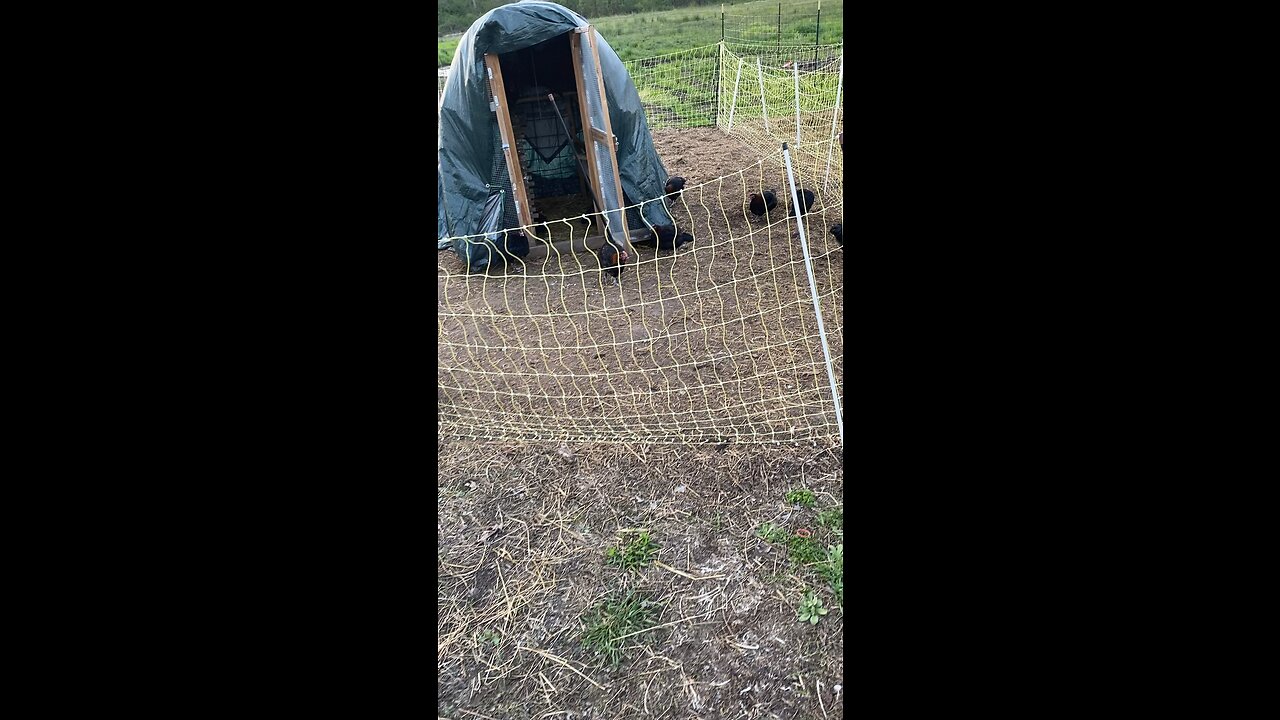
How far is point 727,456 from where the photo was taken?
116 inches

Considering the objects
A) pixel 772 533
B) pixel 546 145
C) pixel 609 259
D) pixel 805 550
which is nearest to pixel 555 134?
pixel 546 145

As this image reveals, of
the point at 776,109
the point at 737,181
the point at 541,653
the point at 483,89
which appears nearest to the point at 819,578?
the point at 541,653

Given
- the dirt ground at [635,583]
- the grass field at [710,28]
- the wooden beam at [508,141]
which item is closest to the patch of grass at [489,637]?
the dirt ground at [635,583]

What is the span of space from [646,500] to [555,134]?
4559 mm

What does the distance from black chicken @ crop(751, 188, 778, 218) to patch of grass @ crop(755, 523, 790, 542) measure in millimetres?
3663

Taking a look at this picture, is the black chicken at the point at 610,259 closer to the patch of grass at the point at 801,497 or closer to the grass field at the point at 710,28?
the patch of grass at the point at 801,497

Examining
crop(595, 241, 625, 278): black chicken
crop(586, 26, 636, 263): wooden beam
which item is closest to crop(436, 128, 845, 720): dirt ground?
crop(595, 241, 625, 278): black chicken

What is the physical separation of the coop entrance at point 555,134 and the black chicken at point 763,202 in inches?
47.1

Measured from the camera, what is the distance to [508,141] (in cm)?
519

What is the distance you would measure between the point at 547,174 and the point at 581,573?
4.99 metres

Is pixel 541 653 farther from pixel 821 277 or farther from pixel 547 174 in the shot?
pixel 547 174

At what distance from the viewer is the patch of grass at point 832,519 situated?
2.52m

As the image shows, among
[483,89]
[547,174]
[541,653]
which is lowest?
[541,653]

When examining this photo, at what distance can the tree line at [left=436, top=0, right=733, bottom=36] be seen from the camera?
1689 centimetres
